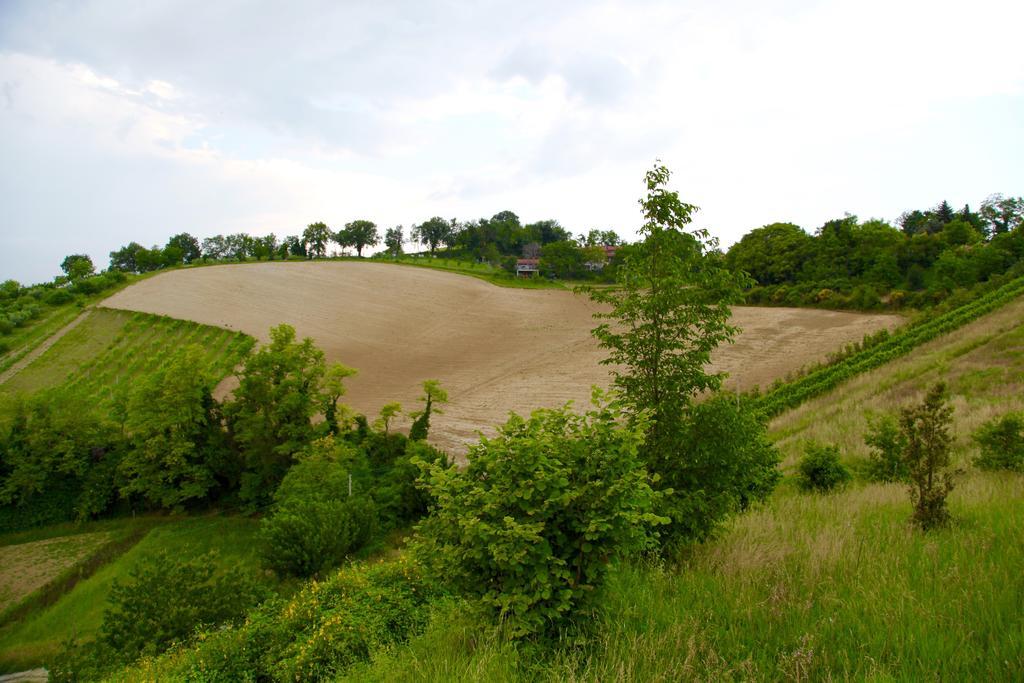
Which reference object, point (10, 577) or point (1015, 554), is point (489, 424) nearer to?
point (10, 577)

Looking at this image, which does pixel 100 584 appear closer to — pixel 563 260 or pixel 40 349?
pixel 40 349

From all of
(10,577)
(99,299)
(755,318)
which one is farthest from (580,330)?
(99,299)

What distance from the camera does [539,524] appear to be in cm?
422

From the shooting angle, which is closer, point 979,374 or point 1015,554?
point 1015,554

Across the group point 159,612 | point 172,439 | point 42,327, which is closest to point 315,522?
point 159,612

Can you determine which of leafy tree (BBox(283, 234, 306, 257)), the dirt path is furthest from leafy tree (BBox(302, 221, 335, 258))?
the dirt path

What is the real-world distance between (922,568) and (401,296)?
72.1 m

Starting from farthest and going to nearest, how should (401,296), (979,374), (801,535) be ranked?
(401,296)
(979,374)
(801,535)

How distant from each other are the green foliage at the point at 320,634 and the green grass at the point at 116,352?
114ft

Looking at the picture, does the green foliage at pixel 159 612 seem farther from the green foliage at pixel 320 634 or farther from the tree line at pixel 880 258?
the tree line at pixel 880 258

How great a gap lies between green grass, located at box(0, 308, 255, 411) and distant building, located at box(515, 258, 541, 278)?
188 ft

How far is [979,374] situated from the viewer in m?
22.0

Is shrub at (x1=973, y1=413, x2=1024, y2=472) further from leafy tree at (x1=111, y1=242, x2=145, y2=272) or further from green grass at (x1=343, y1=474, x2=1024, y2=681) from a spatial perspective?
leafy tree at (x1=111, y1=242, x2=145, y2=272)

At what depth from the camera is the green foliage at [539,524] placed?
14.0 feet
